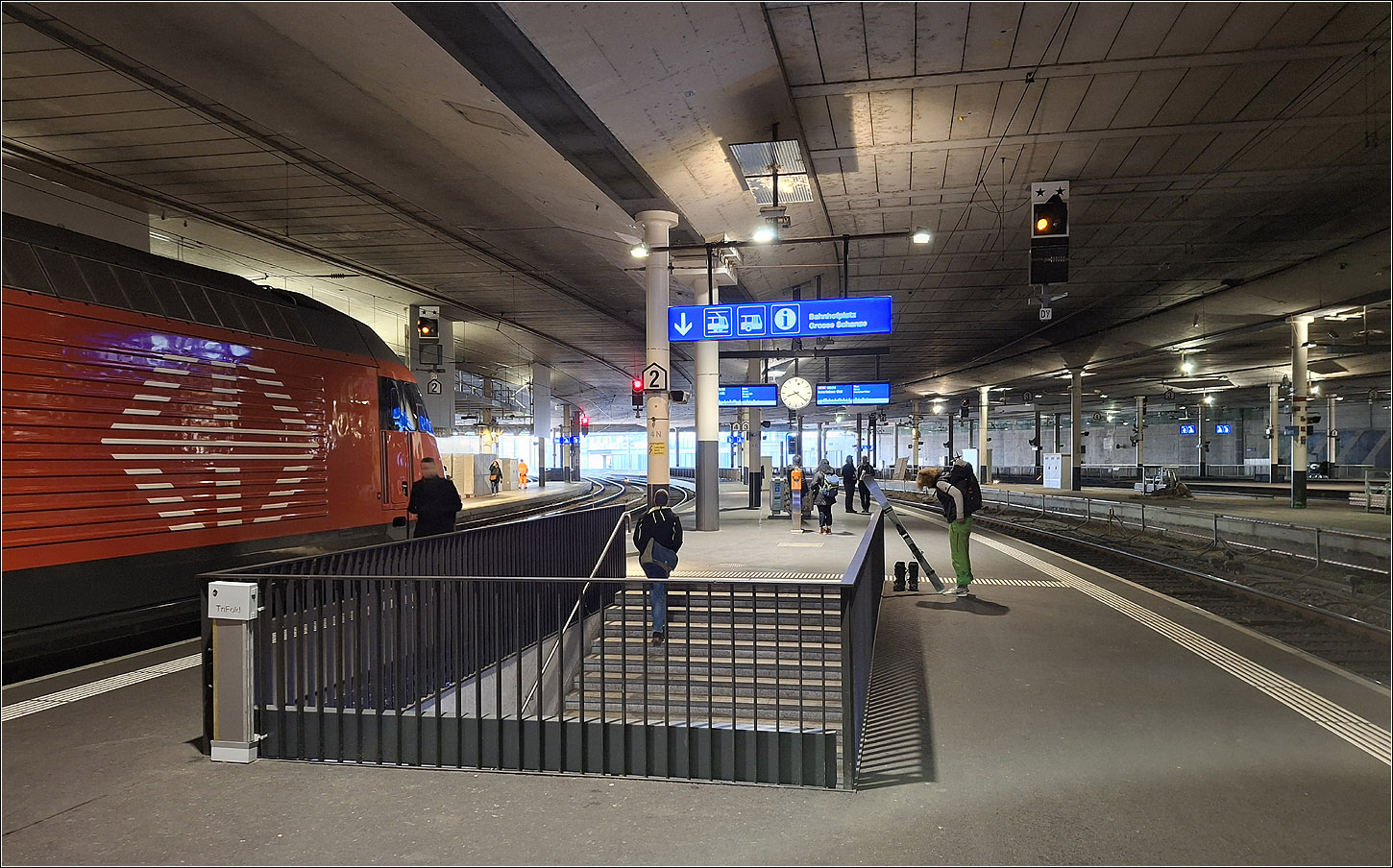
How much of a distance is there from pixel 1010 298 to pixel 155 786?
23.6 m

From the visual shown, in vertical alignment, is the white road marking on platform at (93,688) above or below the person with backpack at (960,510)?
below

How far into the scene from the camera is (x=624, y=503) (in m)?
11.6

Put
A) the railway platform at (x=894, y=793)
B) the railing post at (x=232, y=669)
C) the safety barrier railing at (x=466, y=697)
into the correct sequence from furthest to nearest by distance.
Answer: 1. the railing post at (x=232, y=669)
2. the safety barrier railing at (x=466, y=697)
3. the railway platform at (x=894, y=793)

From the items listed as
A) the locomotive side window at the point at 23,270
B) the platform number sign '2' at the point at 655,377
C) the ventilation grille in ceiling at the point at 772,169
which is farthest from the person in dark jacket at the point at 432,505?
the ventilation grille in ceiling at the point at 772,169

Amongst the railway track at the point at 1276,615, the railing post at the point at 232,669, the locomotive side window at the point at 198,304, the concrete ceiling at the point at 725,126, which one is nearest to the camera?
the railing post at the point at 232,669

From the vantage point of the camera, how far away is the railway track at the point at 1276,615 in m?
8.35

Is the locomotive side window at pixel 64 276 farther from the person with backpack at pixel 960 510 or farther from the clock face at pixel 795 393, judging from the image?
the clock face at pixel 795 393

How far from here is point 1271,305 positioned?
21422 mm

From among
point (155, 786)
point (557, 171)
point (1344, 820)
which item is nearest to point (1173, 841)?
point (1344, 820)

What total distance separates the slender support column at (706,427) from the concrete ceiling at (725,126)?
2382 mm

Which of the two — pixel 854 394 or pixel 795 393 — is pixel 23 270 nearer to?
pixel 795 393

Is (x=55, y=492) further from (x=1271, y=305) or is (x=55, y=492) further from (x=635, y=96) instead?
(x=1271, y=305)

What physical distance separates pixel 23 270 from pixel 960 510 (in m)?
10.0

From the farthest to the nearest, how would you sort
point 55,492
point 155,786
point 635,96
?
point 635,96 → point 55,492 → point 155,786
